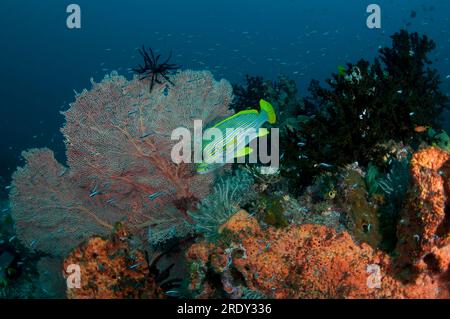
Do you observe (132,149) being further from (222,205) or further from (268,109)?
(268,109)

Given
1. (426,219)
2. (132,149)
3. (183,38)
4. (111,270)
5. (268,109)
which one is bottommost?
(111,270)

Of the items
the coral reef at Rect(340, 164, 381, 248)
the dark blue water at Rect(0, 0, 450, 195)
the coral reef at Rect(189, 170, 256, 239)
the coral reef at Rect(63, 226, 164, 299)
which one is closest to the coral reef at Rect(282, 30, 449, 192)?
the coral reef at Rect(340, 164, 381, 248)

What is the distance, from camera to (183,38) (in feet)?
359

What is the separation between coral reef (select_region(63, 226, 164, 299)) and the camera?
3.25m

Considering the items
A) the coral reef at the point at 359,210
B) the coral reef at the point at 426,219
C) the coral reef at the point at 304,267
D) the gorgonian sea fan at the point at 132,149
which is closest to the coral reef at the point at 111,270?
the coral reef at the point at 304,267

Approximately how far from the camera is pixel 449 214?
263 cm

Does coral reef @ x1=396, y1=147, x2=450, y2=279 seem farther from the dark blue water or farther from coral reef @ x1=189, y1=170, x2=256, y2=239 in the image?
the dark blue water

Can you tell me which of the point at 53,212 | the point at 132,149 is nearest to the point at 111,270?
the point at 132,149

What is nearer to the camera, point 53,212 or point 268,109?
point 268,109

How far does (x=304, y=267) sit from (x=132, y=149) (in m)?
3.42

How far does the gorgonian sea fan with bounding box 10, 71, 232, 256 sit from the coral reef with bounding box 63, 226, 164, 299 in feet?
5.35

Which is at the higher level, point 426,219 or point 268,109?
point 268,109

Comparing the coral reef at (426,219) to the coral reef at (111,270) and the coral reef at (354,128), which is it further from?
the coral reef at (111,270)
